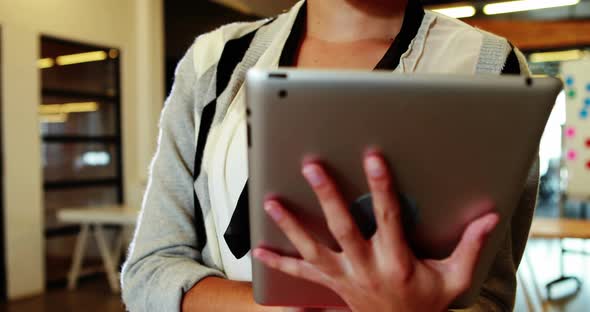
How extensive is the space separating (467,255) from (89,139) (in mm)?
6186

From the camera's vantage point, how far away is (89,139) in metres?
6.21

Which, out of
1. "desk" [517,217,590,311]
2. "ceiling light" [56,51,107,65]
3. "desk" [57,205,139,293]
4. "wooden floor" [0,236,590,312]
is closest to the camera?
"desk" [517,217,590,311]

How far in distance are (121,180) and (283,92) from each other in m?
6.40

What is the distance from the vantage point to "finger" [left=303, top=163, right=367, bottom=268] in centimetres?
51

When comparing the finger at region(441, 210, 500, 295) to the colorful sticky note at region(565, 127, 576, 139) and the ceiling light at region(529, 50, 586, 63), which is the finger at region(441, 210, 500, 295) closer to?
the colorful sticky note at region(565, 127, 576, 139)

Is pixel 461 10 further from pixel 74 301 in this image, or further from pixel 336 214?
pixel 336 214

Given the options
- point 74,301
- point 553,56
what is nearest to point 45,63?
point 74,301

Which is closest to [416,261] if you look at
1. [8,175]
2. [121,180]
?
[8,175]

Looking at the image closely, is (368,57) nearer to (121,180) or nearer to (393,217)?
(393,217)

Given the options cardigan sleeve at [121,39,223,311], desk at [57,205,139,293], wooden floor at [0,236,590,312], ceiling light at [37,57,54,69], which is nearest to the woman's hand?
cardigan sleeve at [121,39,223,311]

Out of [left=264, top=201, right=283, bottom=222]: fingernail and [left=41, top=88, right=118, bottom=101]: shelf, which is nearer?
[left=264, top=201, right=283, bottom=222]: fingernail

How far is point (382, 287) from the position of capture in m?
0.55

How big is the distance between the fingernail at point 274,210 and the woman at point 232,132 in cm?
12

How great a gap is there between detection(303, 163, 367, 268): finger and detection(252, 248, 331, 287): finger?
1.7 inches
